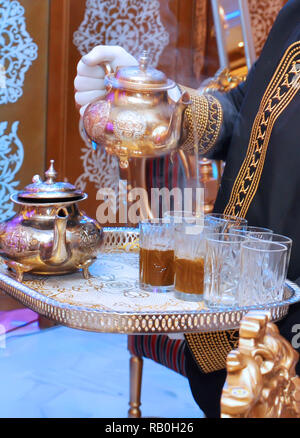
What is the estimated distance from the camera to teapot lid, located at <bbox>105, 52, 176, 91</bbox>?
105 cm

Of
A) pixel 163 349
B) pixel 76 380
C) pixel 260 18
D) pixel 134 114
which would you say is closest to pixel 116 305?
pixel 134 114

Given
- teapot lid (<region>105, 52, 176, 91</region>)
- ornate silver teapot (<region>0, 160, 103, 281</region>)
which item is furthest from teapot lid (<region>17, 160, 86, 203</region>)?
teapot lid (<region>105, 52, 176, 91</region>)

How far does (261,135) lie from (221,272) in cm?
45

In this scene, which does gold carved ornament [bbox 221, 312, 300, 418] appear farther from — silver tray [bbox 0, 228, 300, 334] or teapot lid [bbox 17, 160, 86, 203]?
teapot lid [bbox 17, 160, 86, 203]

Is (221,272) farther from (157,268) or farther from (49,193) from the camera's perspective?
(49,193)

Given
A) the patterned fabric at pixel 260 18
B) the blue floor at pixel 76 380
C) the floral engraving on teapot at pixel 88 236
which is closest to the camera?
the floral engraving on teapot at pixel 88 236

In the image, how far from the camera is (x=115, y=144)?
1.09 m

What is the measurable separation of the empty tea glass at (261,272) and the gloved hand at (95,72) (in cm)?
49

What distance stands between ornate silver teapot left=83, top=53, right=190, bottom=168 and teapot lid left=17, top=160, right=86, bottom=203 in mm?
124

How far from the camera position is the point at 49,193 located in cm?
104

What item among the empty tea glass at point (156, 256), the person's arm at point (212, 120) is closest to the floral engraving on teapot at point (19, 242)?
the empty tea glass at point (156, 256)

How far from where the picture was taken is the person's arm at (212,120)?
1305 mm

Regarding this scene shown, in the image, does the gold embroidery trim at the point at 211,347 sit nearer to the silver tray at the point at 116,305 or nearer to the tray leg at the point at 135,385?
the silver tray at the point at 116,305

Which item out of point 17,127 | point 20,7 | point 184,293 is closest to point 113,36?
point 20,7
